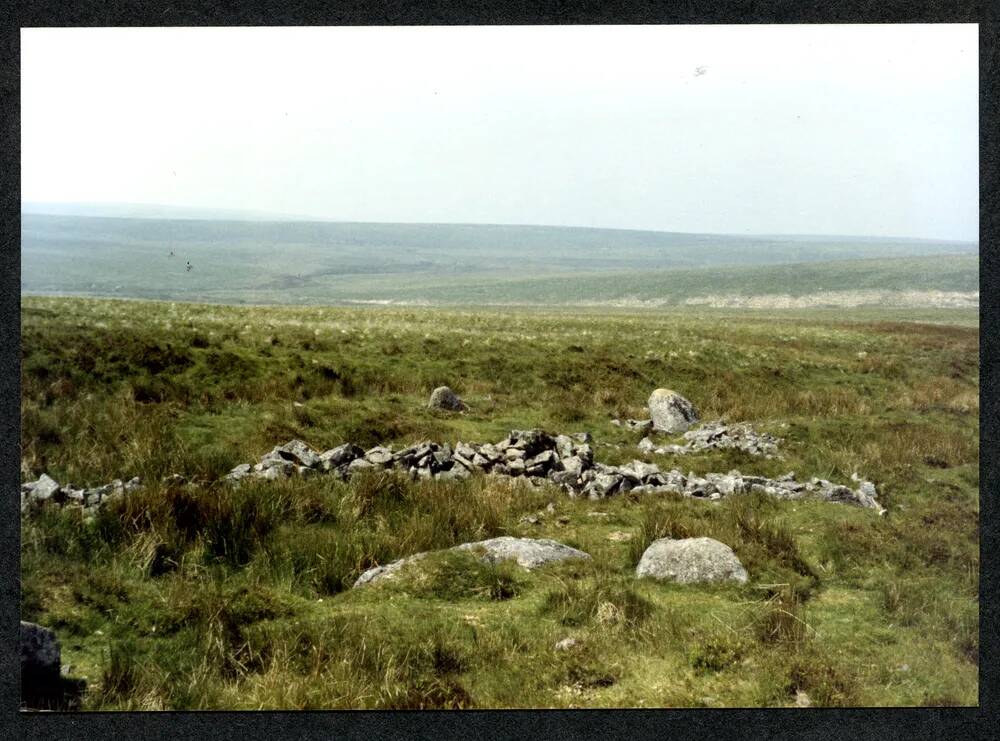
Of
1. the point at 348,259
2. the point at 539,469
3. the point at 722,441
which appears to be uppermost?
the point at 348,259

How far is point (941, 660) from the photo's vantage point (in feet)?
20.8

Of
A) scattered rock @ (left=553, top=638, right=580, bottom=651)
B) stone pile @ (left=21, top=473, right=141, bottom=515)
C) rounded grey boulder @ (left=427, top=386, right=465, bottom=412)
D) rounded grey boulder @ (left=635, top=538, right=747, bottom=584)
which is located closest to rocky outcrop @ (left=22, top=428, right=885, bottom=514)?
rounded grey boulder @ (left=427, top=386, right=465, bottom=412)

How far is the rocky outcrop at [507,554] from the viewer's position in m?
6.48

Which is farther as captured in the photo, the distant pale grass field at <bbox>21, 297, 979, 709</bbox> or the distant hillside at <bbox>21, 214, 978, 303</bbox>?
the distant hillside at <bbox>21, 214, 978, 303</bbox>

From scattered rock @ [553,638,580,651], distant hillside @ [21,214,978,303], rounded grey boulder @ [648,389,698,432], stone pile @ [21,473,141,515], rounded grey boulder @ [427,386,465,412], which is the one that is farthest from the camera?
rounded grey boulder @ [648,389,698,432]

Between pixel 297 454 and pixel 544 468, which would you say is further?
pixel 544 468

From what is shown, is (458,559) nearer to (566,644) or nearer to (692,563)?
(566,644)

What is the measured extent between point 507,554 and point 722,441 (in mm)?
3881

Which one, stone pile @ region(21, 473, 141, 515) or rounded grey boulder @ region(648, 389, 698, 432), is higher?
rounded grey boulder @ region(648, 389, 698, 432)

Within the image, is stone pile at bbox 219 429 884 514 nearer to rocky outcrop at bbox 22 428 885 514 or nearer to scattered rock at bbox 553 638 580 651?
rocky outcrop at bbox 22 428 885 514

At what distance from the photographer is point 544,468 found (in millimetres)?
8477

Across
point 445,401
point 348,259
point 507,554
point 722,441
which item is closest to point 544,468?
point 445,401

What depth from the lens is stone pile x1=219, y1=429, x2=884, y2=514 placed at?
792 cm

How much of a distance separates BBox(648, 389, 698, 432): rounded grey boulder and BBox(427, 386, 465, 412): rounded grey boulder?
7.61 ft
